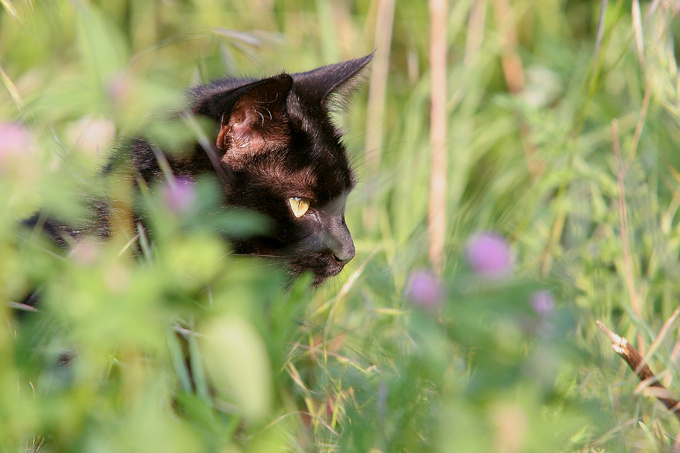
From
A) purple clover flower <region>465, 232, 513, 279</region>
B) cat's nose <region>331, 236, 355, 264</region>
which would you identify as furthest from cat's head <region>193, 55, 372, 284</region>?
purple clover flower <region>465, 232, 513, 279</region>

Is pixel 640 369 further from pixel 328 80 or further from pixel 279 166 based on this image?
pixel 328 80

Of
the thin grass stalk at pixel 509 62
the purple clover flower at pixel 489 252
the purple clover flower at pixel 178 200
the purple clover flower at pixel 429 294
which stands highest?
the purple clover flower at pixel 178 200

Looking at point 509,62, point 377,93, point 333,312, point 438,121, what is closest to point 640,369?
point 333,312

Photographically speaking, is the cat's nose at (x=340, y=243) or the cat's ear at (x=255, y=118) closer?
the cat's ear at (x=255, y=118)

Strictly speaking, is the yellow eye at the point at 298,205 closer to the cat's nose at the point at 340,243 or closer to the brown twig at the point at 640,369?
the cat's nose at the point at 340,243

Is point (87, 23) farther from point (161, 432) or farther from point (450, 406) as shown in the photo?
point (450, 406)

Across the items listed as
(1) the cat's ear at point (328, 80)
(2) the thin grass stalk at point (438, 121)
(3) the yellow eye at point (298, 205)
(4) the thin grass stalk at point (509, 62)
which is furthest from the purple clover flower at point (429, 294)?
(4) the thin grass stalk at point (509, 62)

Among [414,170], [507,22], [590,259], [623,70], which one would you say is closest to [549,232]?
[590,259]
